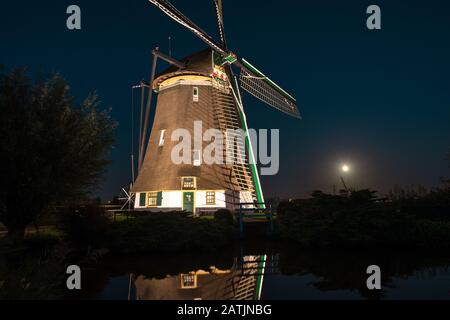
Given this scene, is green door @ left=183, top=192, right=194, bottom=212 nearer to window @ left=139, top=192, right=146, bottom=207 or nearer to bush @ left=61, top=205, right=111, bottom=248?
window @ left=139, top=192, right=146, bottom=207

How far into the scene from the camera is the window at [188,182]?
20834mm

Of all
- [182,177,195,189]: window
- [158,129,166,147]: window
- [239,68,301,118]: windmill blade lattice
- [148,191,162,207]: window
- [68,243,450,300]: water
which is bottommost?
[68,243,450,300]: water

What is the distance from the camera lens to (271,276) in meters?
8.85

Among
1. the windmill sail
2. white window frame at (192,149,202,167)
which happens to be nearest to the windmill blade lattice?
the windmill sail

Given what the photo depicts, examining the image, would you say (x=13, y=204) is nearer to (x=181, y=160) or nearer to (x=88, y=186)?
(x=88, y=186)

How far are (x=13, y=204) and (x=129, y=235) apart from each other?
4.18m

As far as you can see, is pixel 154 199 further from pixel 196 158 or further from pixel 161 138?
pixel 161 138

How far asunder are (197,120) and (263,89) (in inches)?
283

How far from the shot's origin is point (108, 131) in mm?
11078

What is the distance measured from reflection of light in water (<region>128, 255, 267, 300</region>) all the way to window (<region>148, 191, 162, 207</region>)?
12450mm

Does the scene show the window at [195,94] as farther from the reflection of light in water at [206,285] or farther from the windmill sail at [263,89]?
the reflection of light in water at [206,285]

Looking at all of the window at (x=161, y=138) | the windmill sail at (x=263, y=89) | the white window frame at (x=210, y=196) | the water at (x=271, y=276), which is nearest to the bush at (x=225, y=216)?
the water at (x=271, y=276)

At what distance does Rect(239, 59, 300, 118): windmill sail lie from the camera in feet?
83.0
